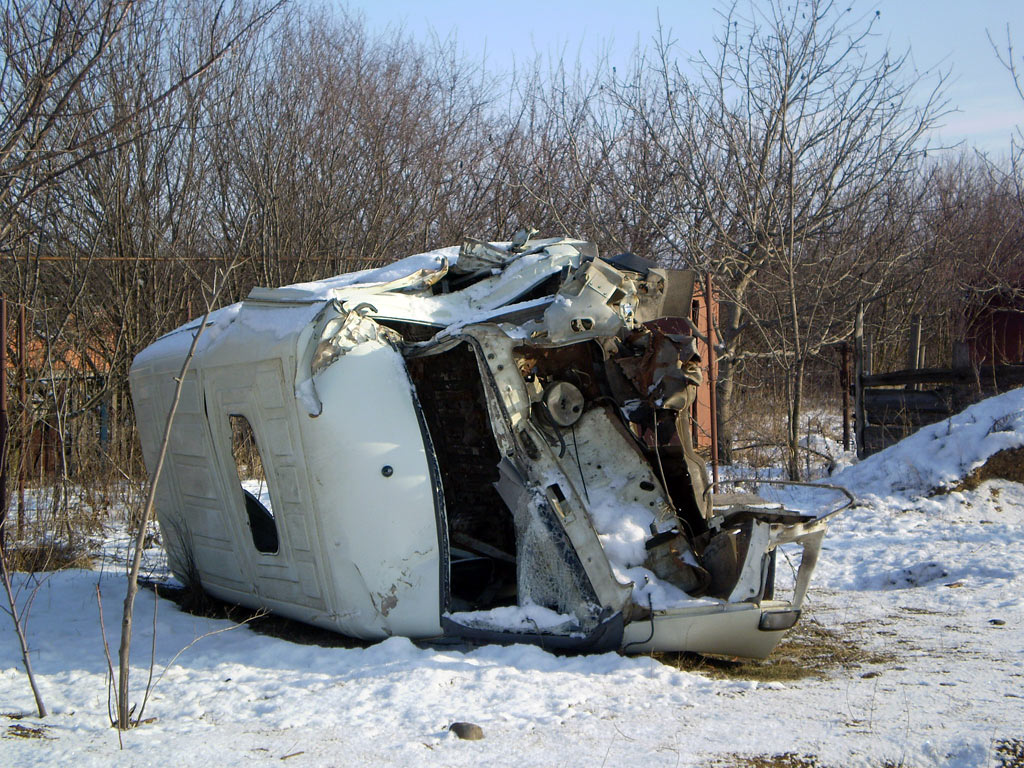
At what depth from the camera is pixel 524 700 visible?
4164 mm

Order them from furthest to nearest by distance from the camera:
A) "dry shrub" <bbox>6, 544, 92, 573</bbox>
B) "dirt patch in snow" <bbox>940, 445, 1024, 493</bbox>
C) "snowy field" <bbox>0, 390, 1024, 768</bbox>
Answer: "dirt patch in snow" <bbox>940, 445, 1024, 493</bbox> < "dry shrub" <bbox>6, 544, 92, 573</bbox> < "snowy field" <bbox>0, 390, 1024, 768</bbox>

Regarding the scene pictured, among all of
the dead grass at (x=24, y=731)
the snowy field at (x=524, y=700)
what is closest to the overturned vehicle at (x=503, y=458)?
the snowy field at (x=524, y=700)

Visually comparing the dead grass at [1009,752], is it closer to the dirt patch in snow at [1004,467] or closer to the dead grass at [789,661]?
the dead grass at [789,661]

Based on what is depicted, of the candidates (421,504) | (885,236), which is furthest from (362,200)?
(421,504)

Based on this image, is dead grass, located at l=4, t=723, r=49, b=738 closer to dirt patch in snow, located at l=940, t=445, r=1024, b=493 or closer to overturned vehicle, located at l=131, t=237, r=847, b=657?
overturned vehicle, located at l=131, t=237, r=847, b=657

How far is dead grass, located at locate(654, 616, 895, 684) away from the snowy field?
0.18 feet

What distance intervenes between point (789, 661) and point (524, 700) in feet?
5.82

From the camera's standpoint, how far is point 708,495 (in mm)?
5617

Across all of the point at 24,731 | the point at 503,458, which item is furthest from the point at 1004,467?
the point at 24,731

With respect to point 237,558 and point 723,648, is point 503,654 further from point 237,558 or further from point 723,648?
point 237,558

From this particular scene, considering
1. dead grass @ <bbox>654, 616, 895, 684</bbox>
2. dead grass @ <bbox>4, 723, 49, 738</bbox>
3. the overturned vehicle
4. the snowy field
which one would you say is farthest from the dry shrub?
dead grass @ <bbox>654, 616, 895, 684</bbox>

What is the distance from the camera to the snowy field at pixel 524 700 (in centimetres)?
356

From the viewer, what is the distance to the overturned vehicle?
4.89 metres

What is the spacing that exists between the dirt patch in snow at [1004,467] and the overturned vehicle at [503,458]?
4.60 m
